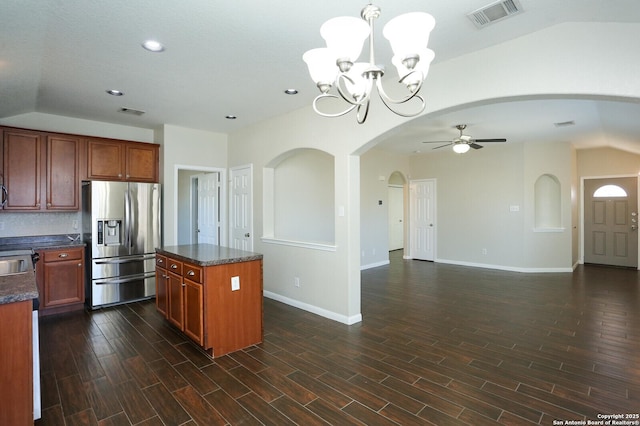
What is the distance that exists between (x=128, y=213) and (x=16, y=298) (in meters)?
3.21

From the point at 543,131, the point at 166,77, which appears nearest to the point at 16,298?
the point at 166,77

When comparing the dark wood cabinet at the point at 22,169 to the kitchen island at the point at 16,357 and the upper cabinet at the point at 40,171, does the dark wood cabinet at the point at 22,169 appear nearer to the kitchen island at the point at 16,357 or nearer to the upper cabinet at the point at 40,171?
the upper cabinet at the point at 40,171

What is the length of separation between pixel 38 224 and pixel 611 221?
1113cm

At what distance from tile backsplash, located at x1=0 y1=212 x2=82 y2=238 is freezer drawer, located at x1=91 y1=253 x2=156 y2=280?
94 cm

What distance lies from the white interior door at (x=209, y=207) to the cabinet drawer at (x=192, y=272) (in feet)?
8.85

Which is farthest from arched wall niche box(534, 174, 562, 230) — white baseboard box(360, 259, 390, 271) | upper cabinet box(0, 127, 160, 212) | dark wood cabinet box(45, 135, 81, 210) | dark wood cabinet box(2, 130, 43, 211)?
dark wood cabinet box(2, 130, 43, 211)

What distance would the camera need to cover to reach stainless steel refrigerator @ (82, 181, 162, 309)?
4.43 meters

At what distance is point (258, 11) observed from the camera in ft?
7.23

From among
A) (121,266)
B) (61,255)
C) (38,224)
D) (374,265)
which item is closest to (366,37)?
(121,266)

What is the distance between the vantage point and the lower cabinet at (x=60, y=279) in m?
4.13

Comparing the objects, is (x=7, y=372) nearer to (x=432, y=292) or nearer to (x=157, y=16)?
(x=157, y=16)

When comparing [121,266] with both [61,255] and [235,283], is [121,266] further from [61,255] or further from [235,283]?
[235,283]

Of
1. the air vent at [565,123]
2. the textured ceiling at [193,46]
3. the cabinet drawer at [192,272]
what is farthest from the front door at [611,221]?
the cabinet drawer at [192,272]

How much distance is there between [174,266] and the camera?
3.46 m
